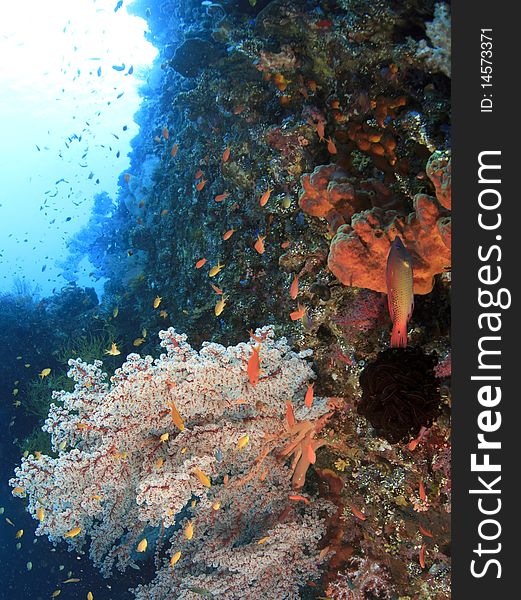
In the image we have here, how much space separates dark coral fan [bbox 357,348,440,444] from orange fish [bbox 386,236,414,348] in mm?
314

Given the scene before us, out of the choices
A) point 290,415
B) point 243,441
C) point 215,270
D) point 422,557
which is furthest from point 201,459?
point 215,270

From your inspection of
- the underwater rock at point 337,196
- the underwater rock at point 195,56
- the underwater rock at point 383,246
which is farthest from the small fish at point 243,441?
the underwater rock at point 195,56

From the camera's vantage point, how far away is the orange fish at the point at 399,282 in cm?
268

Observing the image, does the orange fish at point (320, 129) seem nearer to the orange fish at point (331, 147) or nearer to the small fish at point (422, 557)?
the orange fish at point (331, 147)

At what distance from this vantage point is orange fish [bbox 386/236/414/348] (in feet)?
8.80

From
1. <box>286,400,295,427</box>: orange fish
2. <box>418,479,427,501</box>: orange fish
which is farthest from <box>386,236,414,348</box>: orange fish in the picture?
<box>418,479,427,501</box>: orange fish

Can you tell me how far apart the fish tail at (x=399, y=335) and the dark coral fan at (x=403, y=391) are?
1.6 inches

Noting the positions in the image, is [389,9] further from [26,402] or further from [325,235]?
[26,402]

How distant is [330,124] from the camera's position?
461 centimetres

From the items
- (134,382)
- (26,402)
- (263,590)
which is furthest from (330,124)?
(26,402)

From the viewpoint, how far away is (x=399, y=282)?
2717mm

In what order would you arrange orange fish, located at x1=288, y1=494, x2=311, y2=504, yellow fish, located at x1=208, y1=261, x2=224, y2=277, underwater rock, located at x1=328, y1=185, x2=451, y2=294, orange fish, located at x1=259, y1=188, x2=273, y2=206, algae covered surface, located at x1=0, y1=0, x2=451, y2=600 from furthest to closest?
yellow fish, located at x1=208, y1=261, x2=224, y2=277 → orange fish, located at x1=259, y1=188, x2=273, y2=206 → orange fish, located at x1=288, y1=494, x2=311, y2=504 → algae covered surface, located at x1=0, y1=0, x2=451, y2=600 → underwater rock, located at x1=328, y1=185, x2=451, y2=294

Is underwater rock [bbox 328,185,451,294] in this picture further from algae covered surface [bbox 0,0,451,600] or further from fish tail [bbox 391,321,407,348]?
fish tail [bbox 391,321,407,348]

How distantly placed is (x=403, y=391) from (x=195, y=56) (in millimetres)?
6893
